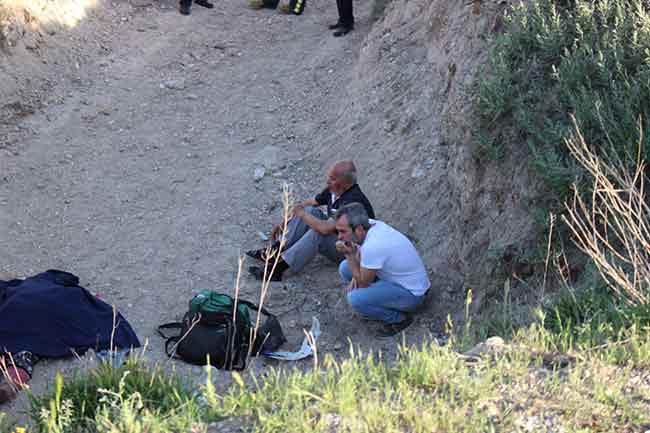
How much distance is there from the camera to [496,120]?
22.8ft

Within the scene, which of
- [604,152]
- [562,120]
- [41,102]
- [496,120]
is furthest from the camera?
[41,102]

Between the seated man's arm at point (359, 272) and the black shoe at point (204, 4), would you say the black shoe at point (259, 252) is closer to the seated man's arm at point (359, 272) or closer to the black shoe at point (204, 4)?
the seated man's arm at point (359, 272)

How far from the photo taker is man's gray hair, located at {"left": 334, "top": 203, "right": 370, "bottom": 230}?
6.43m

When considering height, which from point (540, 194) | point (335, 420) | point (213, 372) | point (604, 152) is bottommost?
point (213, 372)

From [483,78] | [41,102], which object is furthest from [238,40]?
[483,78]

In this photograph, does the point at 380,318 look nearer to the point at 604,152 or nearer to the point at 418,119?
the point at 604,152

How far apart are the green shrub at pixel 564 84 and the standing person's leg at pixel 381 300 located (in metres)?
1.24

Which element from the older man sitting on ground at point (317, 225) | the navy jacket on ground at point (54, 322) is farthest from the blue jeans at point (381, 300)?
the navy jacket on ground at point (54, 322)

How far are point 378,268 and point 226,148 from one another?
3935mm

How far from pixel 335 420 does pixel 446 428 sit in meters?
0.45

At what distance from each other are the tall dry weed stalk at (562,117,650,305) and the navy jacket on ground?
3243 millimetres

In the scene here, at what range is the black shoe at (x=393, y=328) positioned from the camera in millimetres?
6688

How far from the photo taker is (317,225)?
7.43 m

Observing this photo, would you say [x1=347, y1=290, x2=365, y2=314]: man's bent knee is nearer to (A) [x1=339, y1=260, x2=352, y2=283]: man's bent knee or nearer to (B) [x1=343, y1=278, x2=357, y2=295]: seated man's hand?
(B) [x1=343, y1=278, x2=357, y2=295]: seated man's hand
